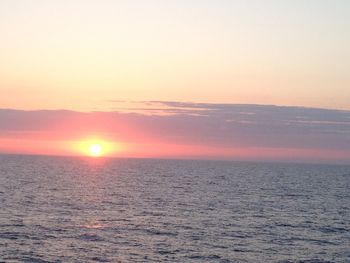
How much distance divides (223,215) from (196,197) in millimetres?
24498

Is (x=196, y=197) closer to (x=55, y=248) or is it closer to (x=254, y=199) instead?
(x=254, y=199)

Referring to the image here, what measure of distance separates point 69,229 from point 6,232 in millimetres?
6168

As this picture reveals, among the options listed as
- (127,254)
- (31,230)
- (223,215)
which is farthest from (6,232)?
(223,215)

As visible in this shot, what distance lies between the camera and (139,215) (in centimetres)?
6938

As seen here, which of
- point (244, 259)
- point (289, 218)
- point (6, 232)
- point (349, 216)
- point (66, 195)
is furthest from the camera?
point (66, 195)

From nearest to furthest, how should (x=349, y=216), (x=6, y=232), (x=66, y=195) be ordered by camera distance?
(x=6, y=232)
(x=349, y=216)
(x=66, y=195)

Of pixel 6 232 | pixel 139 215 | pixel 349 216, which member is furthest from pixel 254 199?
pixel 6 232

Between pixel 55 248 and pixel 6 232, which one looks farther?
pixel 6 232

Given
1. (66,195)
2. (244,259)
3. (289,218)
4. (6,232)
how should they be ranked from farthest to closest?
(66,195), (289,218), (6,232), (244,259)

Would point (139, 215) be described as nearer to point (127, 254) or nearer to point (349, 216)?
point (127, 254)

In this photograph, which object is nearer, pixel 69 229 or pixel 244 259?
pixel 244 259

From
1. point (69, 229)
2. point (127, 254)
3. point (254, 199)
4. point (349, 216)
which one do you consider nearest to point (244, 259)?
point (127, 254)

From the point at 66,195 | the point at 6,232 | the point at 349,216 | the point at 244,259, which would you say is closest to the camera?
the point at 244,259

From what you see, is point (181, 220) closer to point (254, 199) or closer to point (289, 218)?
point (289, 218)
